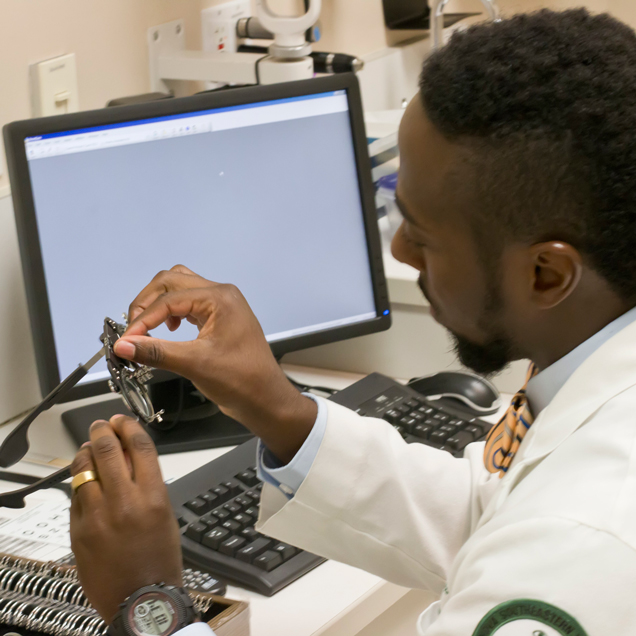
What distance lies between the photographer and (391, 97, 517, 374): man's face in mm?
742

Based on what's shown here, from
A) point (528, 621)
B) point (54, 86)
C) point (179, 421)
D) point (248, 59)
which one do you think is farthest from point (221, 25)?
point (528, 621)

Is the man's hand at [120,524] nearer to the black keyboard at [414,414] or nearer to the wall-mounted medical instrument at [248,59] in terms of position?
the black keyboard at [414,414]

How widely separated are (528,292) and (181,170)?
24.2 inches

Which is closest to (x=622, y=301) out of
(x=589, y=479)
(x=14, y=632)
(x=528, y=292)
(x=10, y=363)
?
(x=528, y=292)

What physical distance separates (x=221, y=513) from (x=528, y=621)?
48 centimetres

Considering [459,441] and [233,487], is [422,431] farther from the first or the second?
[233,487]

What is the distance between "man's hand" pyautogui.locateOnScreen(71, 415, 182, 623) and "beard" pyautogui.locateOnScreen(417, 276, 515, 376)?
1.09 ft

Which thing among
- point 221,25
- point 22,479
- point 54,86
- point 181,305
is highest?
point 221,25

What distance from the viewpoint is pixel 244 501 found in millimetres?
986

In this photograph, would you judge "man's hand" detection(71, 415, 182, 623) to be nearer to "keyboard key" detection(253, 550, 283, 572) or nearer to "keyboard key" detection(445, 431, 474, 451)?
"keyboard key" detection(253, 550, 283, 572)

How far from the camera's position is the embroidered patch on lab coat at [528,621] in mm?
544

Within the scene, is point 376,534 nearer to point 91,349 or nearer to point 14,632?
point 14,632

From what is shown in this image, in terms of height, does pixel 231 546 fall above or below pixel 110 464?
below

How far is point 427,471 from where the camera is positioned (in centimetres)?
95
